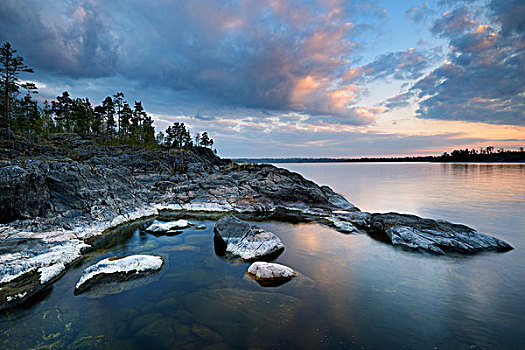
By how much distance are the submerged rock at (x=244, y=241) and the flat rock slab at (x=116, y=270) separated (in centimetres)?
515

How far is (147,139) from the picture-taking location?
83.6m

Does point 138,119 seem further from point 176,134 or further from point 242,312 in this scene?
point 242,312

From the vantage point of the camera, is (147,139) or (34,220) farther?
(147,139)

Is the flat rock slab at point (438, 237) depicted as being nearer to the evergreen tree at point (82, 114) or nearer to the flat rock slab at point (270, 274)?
the flat rock slab at point (270, 274)

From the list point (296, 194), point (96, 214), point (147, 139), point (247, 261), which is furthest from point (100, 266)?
point (147, 139)

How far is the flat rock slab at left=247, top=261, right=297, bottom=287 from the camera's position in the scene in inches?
478

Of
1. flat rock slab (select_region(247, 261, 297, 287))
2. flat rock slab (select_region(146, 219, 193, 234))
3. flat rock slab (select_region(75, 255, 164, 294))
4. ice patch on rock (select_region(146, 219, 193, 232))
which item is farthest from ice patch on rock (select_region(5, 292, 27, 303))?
flat rock slab (select_region(247, 261, 297, 287))

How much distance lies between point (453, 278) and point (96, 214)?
29867 mm

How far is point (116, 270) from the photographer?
39.8 ft

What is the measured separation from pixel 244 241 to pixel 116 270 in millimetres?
8414

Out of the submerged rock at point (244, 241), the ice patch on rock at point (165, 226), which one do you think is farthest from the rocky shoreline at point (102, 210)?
the submerged rock at point (244, 241)

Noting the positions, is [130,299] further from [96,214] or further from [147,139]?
[147,139]

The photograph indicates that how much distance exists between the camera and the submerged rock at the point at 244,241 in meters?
15.9

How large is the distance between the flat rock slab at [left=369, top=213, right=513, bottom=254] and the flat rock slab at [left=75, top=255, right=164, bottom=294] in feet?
64.0
